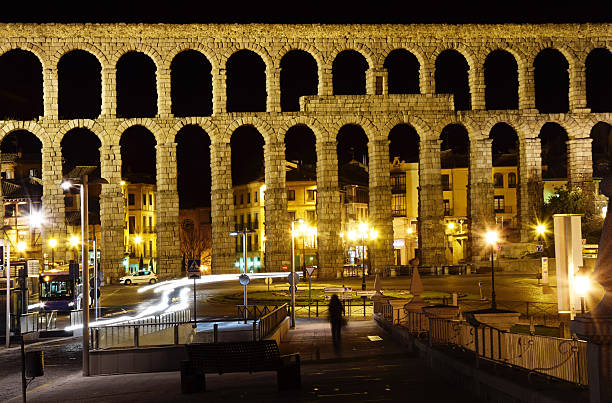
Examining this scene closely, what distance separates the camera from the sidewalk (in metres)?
19.9

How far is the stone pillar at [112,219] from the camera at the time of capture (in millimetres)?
77688

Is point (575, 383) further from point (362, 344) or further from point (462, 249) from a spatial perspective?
point (462, 249)

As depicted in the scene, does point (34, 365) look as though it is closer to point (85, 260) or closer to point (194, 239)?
point (85, 260)

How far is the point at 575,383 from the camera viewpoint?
48.0 ft

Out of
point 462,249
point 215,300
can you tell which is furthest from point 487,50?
point 215,300

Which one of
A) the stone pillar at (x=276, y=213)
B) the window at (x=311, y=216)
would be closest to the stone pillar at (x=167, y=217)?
the stone pillar at (x=276, y=213)

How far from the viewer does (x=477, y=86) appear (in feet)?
274

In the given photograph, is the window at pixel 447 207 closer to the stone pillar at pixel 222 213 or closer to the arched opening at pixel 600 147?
the arched opening at pixel 600 147

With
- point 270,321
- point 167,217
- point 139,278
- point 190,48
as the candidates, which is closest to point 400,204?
point 167,217

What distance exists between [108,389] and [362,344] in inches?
437

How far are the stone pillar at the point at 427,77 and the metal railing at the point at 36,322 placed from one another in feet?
167

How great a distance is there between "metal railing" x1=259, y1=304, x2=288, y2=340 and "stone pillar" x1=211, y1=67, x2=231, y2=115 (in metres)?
47.0

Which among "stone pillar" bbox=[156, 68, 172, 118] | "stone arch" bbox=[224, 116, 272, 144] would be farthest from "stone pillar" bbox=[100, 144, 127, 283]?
"stone arch" bbox=[224, 116, 272, 144]

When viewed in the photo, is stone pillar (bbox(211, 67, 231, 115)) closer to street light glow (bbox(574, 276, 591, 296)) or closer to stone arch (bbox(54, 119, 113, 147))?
stone arch (bbox(54, 119, 113, 147))
